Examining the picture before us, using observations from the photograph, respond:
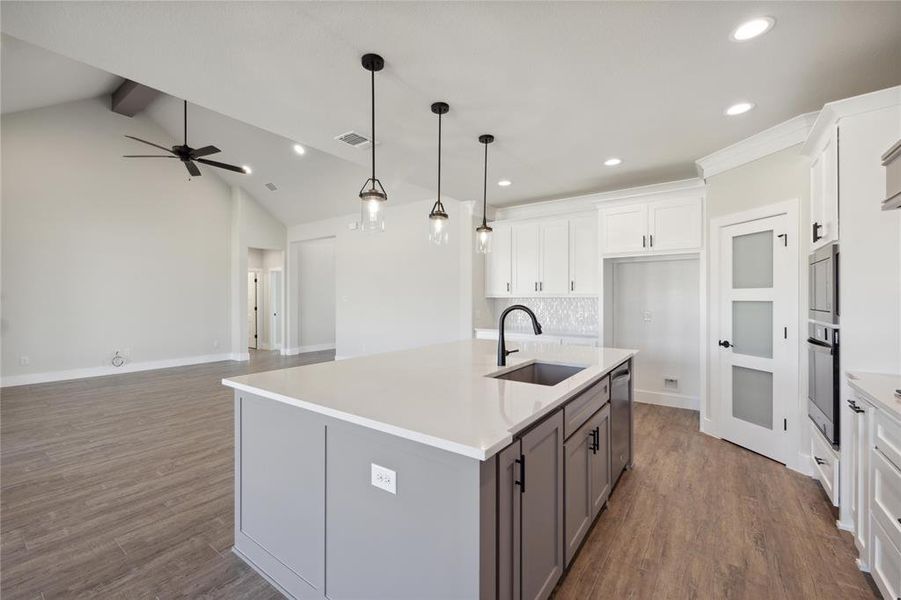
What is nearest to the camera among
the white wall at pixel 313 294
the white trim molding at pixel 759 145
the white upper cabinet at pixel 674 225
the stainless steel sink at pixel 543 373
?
the stainless steel sink at pixel 543 373

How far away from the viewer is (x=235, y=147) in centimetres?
675

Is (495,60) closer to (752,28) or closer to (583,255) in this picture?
(752,28)

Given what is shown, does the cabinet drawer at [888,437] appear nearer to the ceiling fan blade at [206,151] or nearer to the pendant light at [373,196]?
the pendant light at [373,196]

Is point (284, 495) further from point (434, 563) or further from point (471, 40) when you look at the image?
point (471, 40)

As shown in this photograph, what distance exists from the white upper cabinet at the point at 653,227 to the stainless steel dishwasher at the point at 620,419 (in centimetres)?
187

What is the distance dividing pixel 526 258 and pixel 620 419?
303 centimetres

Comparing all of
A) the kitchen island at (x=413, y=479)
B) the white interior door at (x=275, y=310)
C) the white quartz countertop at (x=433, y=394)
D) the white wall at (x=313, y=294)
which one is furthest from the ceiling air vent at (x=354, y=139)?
the white interior door at (x=275, y=310)

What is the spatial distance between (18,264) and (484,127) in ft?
23.3

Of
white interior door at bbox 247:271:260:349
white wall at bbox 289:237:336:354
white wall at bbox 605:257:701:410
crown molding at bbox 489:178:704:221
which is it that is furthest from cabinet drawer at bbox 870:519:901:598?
white interior door at bbox 247:271:260:349

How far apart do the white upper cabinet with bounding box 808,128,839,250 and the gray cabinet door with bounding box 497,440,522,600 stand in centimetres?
239

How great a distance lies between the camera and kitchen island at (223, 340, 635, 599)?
1.24 m

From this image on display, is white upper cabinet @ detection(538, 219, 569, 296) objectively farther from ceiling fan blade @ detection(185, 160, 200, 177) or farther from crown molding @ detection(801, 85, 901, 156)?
ceiling fan blade @ detection(185, 160, 200, 177)

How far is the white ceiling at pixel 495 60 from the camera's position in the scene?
181 centimetres

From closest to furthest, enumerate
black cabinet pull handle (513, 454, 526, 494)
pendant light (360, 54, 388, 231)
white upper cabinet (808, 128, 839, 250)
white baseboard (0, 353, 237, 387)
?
1. black cabinet pull handle (513, 454, 526, 494)
2. pendant light (360, 54, 388, 231)
3. white upper cabinet (808, 128, 839, 250)
4. white baseboard (0, 353, 237, 387)
